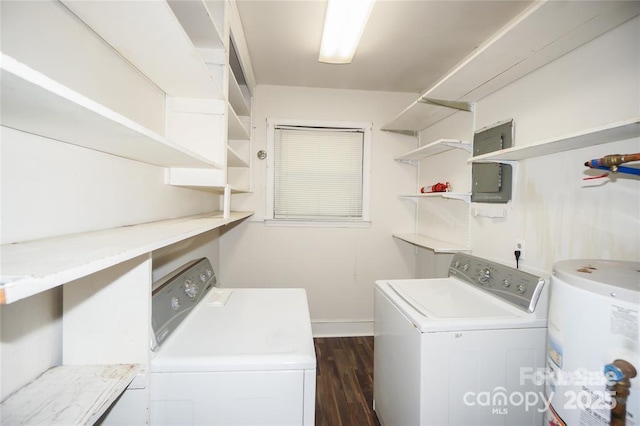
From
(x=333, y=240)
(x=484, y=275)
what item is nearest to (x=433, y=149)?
(x=484, y=275)

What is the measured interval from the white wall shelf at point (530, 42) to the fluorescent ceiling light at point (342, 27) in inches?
24.8

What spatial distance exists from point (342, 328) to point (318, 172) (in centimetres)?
170

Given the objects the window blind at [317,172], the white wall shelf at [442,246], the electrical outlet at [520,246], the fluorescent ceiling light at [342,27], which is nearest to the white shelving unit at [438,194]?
the white wall shelf at [442,246]

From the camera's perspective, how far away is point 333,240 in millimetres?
2787

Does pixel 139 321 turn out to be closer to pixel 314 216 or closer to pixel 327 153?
pixel 314 216

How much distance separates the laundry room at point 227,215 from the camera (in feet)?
2.17

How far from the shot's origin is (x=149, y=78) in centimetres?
117

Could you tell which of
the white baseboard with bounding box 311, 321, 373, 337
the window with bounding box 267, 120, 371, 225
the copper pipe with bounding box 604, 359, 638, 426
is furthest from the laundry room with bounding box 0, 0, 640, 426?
the window with bounding box 267, 120, 371, 225

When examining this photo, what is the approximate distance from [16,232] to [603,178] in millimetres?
2046

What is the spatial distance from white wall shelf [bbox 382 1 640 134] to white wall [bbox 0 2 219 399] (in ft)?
5.27

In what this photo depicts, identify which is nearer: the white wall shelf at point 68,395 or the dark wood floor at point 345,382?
the white wall shelf at point 68,395

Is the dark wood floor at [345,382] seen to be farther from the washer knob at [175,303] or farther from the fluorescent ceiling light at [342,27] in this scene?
the fluorescent ceiling light at [342,27]

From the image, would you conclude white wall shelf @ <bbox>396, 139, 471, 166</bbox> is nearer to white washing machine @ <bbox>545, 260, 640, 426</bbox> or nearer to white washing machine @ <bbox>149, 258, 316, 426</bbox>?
white washing machine @ <bbox>545, 260, 640, 426</bbox>

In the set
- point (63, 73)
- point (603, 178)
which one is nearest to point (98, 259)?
point (63, 73)
